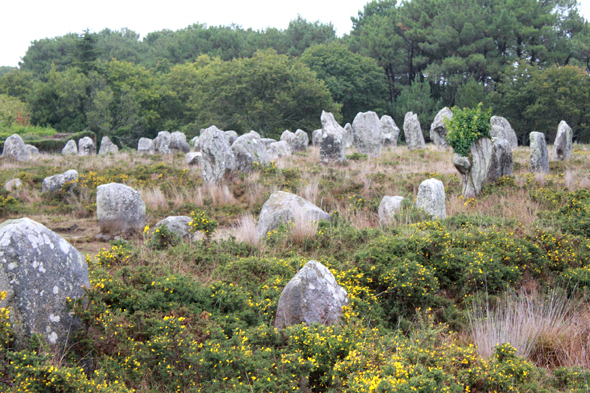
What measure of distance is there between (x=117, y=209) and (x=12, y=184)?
255 inches

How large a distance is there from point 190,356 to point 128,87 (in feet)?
133

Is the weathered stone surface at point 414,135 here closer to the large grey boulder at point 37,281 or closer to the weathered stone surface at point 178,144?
Answer: the weathered stone surface at point 178,144

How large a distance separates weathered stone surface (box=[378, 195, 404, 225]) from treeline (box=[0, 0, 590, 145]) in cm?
2595

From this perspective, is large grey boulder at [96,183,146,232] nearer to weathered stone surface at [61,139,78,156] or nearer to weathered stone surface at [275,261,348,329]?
weathered stone surface at [275,261,348,329]

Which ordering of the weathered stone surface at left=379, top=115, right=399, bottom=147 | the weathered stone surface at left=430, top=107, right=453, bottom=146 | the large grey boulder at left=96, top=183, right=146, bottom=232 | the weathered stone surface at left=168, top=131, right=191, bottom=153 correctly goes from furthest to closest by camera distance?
the weathered stone surface at left=379, top=115, right=399, bottom=147, the weathered stone surface at left=168, top=131, right=191, bottom=153, the weathered stone surface at left=430, top=107, right=453, bottom=146, the large grey boulder at left=96, top=183, right=146, bottom=232

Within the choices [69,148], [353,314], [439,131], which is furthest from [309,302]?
[69,148]

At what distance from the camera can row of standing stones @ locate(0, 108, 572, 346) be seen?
132 inches

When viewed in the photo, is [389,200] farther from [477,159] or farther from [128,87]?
[128,87]

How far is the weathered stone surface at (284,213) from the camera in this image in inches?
286

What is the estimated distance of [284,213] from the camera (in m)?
7.30

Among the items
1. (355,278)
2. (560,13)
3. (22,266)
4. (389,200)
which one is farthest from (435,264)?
(560,13)

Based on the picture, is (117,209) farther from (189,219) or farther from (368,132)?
(368,132)

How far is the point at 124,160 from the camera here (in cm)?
1759

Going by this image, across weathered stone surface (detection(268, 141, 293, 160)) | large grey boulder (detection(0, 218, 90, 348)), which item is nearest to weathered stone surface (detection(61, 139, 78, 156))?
weathered stone surface (detection(268, 141, 293, 160))
